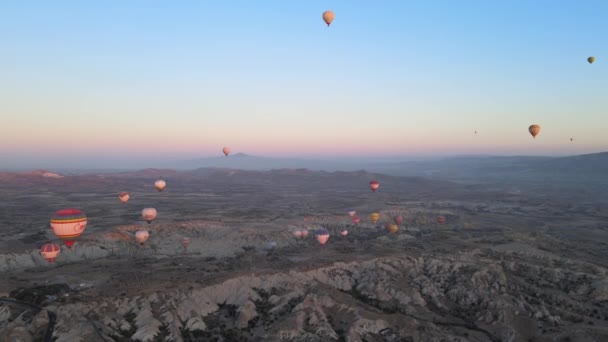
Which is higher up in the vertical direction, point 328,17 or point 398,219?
point 328,17

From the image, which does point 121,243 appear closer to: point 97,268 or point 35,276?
point 97,268

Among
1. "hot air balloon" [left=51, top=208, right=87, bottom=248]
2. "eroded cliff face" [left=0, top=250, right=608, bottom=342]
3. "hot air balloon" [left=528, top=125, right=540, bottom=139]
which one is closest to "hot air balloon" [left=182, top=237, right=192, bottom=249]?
"hot air balloon" [left=51, top=208, right=87, bottom=248]

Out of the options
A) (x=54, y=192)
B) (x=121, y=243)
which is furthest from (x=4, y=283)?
(x=54, y=192)

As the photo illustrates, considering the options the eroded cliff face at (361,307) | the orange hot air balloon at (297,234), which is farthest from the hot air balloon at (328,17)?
the eroded cliff face at (361,307)

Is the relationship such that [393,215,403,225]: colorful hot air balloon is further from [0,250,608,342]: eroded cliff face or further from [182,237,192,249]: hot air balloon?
[182,237,192,249]: hot air balloon

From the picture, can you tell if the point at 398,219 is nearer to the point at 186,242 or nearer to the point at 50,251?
the point at 186,242

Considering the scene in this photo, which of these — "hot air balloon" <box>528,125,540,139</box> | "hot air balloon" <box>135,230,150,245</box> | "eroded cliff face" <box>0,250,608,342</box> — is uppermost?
"hot air balloon" <box>528,125,540,139</box>

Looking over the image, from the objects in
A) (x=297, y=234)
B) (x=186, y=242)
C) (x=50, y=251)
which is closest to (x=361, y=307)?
(x=297, y=234)

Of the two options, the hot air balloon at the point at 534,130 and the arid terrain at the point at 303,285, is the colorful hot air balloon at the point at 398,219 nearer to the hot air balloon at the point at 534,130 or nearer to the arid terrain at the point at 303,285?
the arid terrain at the point at 303,285
